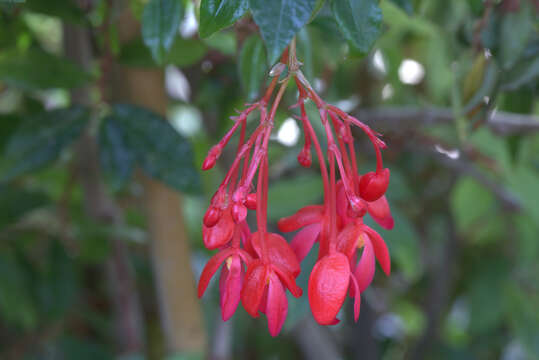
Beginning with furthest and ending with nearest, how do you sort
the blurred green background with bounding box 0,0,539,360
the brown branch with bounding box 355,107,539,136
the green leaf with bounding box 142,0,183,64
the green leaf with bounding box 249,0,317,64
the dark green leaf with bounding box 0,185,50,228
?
1. the dark green leaf with bounding box 0,185,50,228
2. the brown branch with bounding box 355,107,539,136
3. the blurred green background with bounding box 0,0,539,360
4. the green leaf with bounding box 142,0,183,64
5. the green leaf with bounding box 249,0,317,64

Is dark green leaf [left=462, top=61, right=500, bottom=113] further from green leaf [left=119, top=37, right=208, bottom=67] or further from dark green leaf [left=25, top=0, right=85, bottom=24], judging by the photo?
dark green leaf [left=25, top=0, right=85, bottom=24]

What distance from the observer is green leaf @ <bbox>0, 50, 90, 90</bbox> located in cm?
67

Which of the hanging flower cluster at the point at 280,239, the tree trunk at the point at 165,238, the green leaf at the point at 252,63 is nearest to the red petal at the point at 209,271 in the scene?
the hanging flower cluster at the point at 280,239

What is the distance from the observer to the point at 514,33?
56 cm

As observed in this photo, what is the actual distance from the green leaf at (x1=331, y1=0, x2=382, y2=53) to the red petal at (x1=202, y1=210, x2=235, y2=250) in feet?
0.50

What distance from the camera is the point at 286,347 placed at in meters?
1.44

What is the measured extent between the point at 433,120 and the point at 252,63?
0.38m

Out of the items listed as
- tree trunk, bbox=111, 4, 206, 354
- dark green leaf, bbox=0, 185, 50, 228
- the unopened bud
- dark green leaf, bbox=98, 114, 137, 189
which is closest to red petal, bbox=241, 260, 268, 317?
the unopened bud

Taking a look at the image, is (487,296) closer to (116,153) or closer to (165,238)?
(165,238)

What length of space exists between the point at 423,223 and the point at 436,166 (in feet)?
0.50

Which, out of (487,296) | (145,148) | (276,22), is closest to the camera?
(276,22)

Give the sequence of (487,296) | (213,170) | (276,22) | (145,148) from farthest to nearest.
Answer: (487,296) → (213,170) → (145,148) → (276,22)

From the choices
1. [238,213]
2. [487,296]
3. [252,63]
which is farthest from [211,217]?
[487,296]

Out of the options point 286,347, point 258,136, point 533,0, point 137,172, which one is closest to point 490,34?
point 533,0
